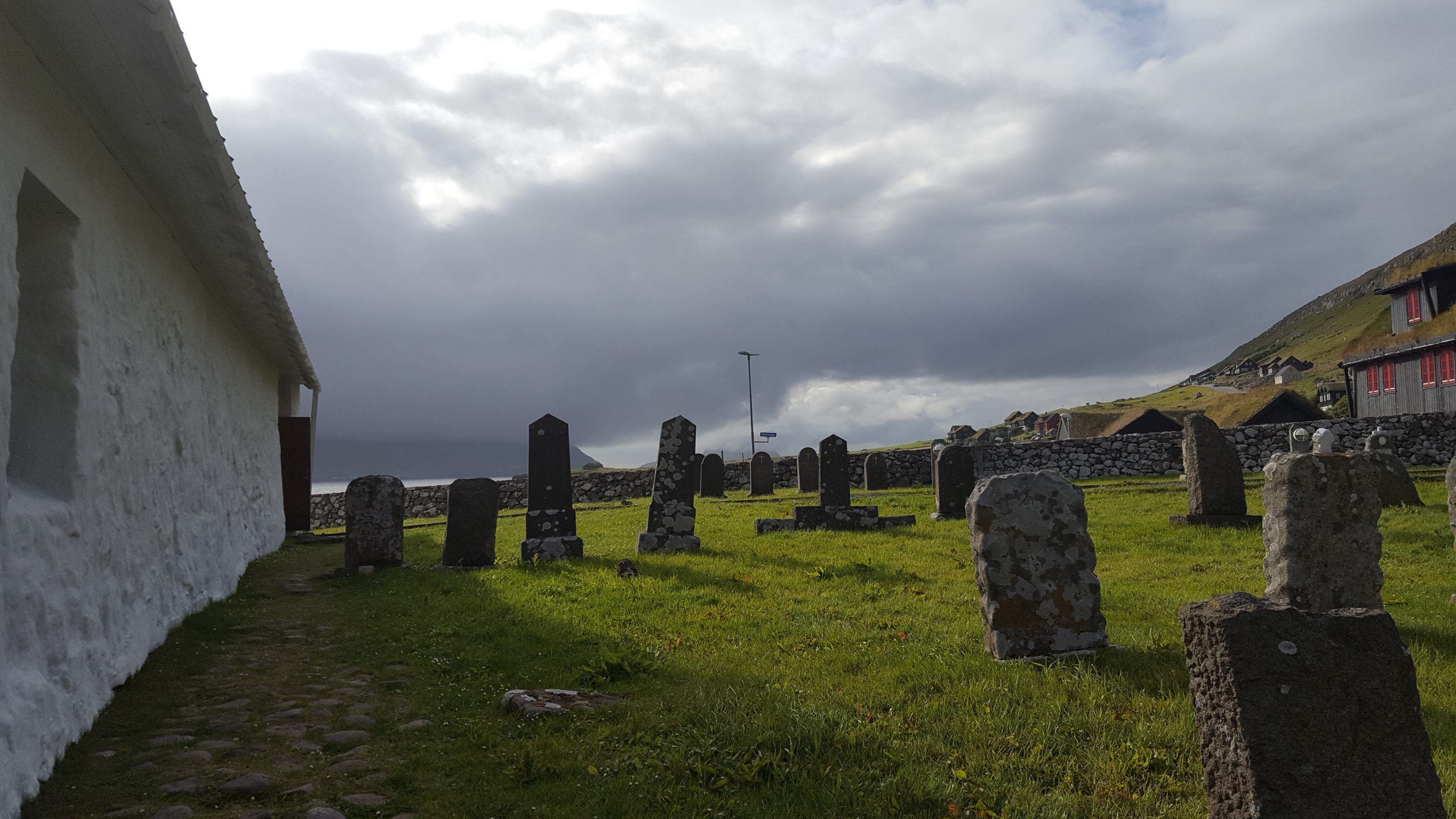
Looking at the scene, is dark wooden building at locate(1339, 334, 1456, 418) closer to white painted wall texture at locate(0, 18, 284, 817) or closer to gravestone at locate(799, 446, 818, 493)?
gravestone at locate(799, 446, 818, 493)

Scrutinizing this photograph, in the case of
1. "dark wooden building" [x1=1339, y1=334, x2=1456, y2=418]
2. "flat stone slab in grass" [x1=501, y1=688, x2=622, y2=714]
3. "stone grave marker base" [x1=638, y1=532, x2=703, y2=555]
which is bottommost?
"flat stone slab in grass" [x1=501, y1=688, x2=622, y2=714]

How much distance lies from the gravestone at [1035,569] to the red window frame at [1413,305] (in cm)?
4168

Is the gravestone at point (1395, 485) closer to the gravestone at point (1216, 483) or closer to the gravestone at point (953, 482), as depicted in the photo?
the gravestone at point (1216, 483)

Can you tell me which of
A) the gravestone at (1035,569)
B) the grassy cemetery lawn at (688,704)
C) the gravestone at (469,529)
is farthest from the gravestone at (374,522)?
the gravestone at (1035,569)

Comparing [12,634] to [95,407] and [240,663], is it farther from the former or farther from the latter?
[240,663]

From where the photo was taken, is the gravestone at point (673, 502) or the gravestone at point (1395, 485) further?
the gravestone at point (1395, 485)

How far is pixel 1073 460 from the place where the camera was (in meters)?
28.2

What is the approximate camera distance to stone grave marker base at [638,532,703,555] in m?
12.6

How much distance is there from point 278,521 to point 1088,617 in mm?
16550

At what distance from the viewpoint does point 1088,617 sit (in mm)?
5852

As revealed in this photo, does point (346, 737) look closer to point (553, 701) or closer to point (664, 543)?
point (553, 701)

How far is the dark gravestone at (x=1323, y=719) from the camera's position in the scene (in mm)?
2859

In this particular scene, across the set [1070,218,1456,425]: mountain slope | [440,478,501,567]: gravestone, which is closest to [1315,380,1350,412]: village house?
[1070,218,1456,425]: mountain slope

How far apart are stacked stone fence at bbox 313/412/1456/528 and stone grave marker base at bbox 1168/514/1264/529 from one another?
1122cm
